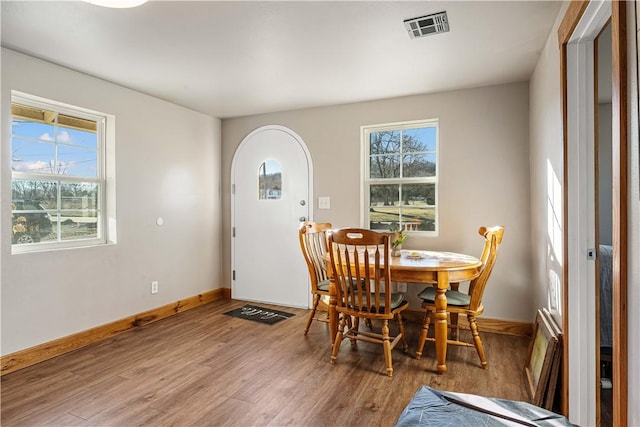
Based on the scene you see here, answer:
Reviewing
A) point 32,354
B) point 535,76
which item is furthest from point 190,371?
point 535,76

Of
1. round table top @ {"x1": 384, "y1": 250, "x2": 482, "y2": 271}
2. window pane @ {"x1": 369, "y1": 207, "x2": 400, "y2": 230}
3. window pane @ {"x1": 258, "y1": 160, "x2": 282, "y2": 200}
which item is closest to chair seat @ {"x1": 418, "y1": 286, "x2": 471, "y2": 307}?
round table top @ {"x1": 384, "y1": 250, "x2": 482, "y2": 271}

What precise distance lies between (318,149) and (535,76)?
2.13 meters

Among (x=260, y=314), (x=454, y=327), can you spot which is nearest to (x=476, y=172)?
(x=454, y=327)

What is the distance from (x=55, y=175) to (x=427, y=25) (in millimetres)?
3008

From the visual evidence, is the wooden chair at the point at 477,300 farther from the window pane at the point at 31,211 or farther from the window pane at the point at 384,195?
the window pane at the point at 31,211

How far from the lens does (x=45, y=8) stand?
200cm

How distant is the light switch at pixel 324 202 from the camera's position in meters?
3.96

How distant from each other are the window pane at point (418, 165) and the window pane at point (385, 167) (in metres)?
0.07

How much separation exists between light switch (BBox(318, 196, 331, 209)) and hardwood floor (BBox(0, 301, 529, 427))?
1363mm

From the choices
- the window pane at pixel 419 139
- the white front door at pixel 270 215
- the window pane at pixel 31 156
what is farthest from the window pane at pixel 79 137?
the window pane at pixel 419 139

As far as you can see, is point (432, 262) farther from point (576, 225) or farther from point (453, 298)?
point (576, 225)

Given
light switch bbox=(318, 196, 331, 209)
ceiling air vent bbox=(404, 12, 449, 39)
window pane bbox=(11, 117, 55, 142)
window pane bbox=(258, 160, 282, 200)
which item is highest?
ceiling air vent bbox=(404, 12, 449, 39)

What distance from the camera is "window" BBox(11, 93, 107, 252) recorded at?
2.64 meters

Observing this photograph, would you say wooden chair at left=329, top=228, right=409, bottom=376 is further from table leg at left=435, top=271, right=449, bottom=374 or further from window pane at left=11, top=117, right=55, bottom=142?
window pane at left=11, top=117, right=55, bottom=142
